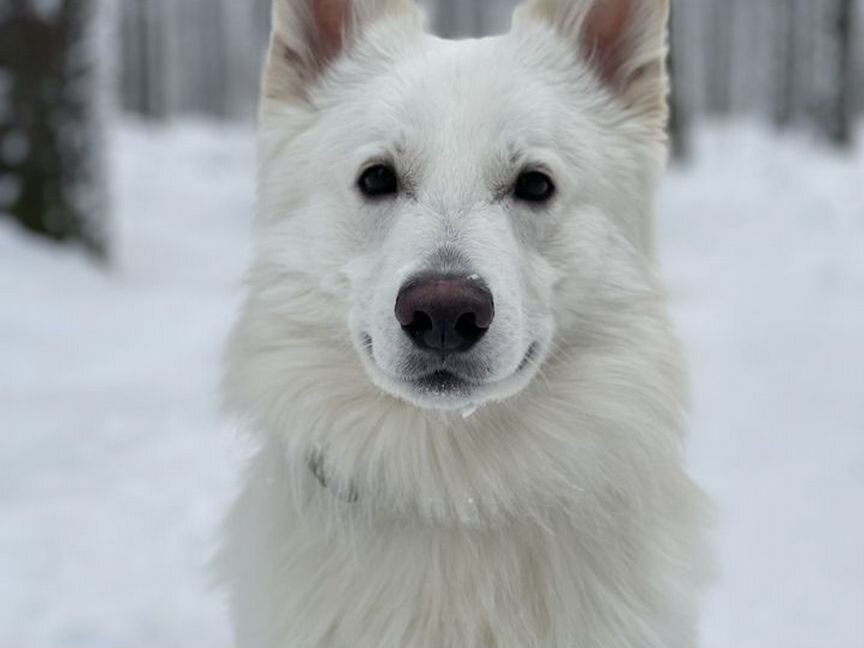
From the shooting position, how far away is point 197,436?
6.17 meters

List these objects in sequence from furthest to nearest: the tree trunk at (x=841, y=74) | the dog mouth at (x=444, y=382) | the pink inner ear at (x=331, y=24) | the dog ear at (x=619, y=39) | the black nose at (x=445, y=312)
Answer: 1. the tree trunk at (x=841, y=74)
2. the pink inner ear at (x=331, y=24)
3. the dog ear at (x=619, y=39)
4. the dog mouth at (x=444, y=382)
5. the black nose at (x=445, y=312)

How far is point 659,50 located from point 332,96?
951 mm

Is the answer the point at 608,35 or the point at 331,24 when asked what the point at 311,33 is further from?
the point at 608,35

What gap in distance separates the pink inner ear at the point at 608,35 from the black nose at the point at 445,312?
1035 millimetres

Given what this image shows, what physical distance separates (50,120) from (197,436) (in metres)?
4.34

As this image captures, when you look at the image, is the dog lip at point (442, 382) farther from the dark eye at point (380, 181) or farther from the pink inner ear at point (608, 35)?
the pink inner ear at point (608, 35)

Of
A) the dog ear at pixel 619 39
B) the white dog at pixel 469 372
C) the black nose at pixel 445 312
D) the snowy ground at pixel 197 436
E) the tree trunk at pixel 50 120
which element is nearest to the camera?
the black nose at pixel 445 312

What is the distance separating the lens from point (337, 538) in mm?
2773

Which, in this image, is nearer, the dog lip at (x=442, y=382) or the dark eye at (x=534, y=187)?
the dog lip at (x=442, y=382)

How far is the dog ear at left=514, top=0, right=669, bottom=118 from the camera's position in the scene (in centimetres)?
306

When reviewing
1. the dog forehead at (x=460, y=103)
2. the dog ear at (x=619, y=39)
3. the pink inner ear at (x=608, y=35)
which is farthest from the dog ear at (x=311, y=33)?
the pink inner ear at (x=608, y=35)

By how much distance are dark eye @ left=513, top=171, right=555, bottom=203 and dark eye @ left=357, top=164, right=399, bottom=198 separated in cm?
33

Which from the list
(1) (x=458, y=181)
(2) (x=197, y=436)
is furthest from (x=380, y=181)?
(2) (x=197, y=436)

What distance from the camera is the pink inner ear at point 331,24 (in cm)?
322
